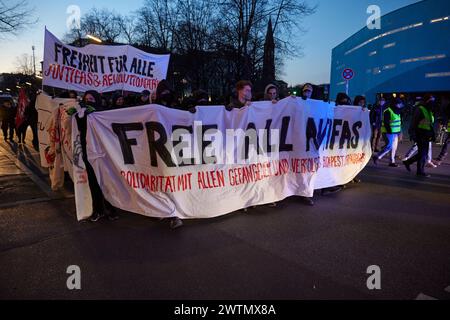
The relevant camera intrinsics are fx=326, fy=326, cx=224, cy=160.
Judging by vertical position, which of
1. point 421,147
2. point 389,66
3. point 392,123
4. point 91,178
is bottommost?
point 91,178

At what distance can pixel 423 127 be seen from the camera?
7.73 m

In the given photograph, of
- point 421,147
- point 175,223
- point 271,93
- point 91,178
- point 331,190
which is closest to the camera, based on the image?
point 175,223

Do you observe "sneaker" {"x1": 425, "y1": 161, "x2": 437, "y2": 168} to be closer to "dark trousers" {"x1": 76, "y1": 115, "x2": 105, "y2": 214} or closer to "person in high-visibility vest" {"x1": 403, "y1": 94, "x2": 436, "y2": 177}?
"person in high-visibility vest" {"x1": 403, "y1": 94, "x2": 436, "y2": 177}

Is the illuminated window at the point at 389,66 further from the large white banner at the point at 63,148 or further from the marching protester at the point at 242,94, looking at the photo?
the large white banner at the point at 63,148

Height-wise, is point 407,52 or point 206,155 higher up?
point 407,52

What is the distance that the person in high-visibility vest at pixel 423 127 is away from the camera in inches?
303

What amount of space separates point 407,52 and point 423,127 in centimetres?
5026

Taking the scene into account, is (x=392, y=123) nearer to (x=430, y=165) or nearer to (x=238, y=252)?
(x=430, y=165)

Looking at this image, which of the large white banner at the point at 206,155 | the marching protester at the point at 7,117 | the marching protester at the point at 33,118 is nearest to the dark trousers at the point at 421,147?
the large white banner at the point at 206,155

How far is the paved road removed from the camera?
2.85 meters

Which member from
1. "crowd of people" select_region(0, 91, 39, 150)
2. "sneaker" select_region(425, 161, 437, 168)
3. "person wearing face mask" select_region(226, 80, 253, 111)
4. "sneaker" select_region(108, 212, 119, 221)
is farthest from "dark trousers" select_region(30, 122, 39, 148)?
"sneaker" select_region(425, 161, 437, 168)

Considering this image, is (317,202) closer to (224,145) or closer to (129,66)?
(224,145)

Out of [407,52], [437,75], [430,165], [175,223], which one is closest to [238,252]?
[175,223]

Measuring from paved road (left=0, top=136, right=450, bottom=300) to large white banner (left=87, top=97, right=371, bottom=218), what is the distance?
0.30 m
